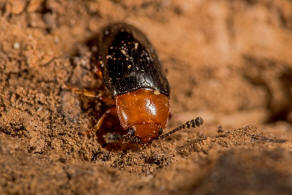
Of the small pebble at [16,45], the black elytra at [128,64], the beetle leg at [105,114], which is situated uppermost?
the small pebble at [16,45]

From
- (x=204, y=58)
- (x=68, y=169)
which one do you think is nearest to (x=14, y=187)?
(x=68, y=169)

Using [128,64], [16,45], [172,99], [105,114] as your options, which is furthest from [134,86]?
[16,45]

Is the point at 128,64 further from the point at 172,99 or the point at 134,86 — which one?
the point at 172,99

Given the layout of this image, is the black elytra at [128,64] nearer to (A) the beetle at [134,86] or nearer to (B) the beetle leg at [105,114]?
(A) the beetle at [134,86]

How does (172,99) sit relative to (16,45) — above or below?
below

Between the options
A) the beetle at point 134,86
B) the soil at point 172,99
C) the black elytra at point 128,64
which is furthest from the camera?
the black elytra at point 128,64

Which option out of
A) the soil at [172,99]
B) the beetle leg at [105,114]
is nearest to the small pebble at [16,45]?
the soil at [172,99]

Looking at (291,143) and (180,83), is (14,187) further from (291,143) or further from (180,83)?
(180,83)
